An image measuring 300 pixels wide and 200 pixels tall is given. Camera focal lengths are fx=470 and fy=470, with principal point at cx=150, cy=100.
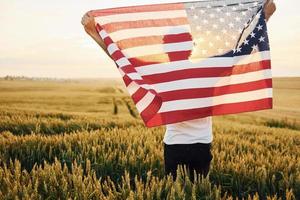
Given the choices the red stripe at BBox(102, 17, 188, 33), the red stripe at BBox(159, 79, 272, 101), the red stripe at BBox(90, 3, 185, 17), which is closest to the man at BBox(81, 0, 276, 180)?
the red stripe at BBox(159, 79, 272, 101)

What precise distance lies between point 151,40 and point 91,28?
2.39ft

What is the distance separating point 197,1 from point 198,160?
2.11 metres

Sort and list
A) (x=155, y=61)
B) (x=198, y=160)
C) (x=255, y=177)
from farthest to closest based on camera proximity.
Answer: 1. (x=255, y=177)
2. (x=155, y=61)
3. (x=198, y=160)

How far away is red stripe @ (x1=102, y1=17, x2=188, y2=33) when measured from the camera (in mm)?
5594

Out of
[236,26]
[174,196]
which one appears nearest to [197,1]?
[236,26]

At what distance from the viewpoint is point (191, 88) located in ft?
16.4

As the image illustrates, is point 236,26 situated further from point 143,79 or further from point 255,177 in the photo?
point 255,177

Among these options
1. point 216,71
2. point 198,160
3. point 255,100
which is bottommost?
point 198,160

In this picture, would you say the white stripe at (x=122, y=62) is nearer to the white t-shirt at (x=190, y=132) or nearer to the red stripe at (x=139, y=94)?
the red stripe at (x=139, y=94)

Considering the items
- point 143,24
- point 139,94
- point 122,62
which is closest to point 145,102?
point 139,94

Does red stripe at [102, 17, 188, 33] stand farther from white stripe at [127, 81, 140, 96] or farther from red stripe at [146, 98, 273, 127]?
red stripe at [146, 98, 273, 127]

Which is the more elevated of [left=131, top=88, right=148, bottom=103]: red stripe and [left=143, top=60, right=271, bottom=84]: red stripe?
[left=143, top=60, right=271, bottom=84]: red stripe

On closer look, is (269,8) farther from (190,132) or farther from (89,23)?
(89,23)

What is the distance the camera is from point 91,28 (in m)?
5.56
